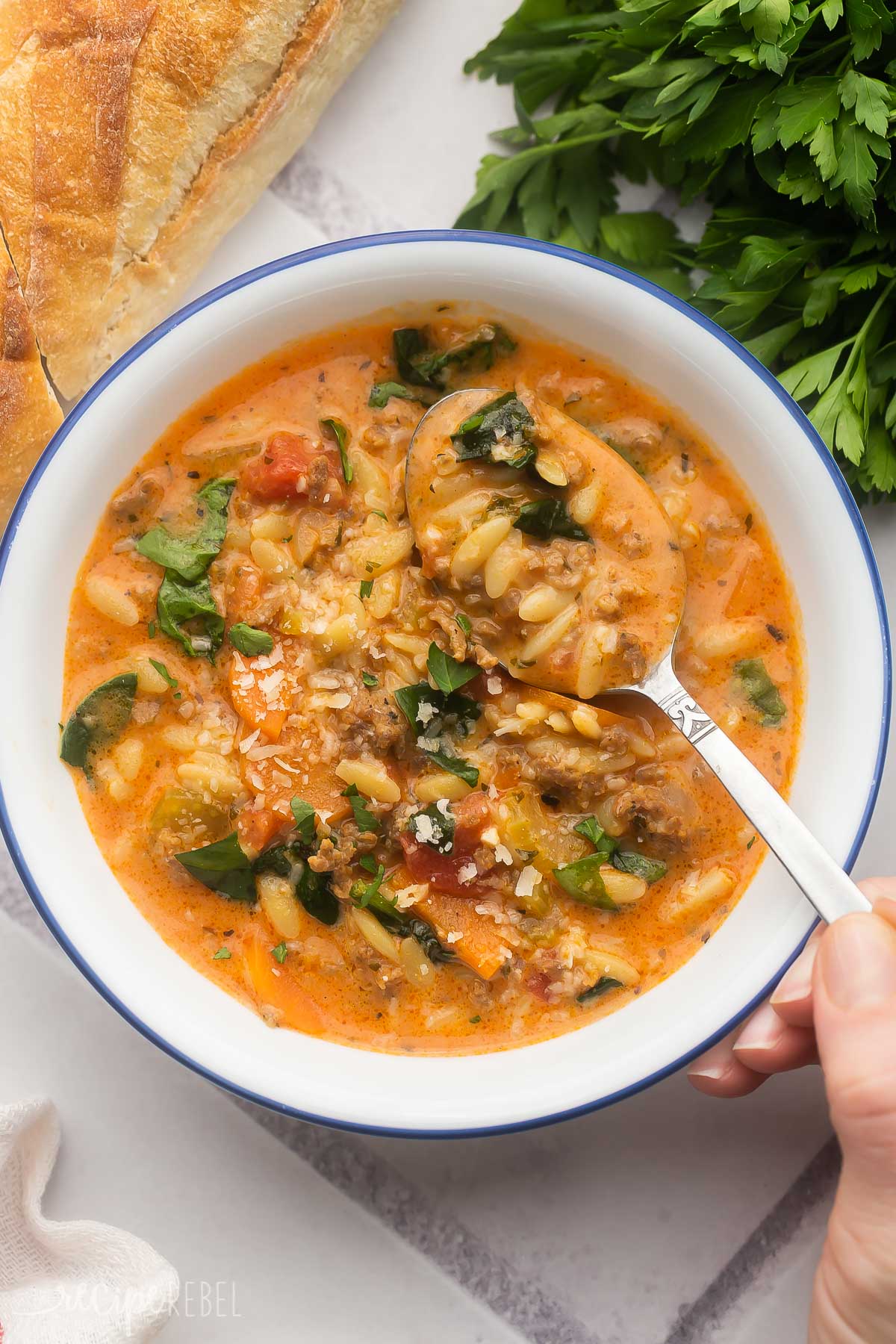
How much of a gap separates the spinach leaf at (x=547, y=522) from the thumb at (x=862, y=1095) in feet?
4.18

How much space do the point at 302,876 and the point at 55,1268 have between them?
5.07ft

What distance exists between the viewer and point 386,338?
3.35m

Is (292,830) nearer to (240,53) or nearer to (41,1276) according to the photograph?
(41,1276)

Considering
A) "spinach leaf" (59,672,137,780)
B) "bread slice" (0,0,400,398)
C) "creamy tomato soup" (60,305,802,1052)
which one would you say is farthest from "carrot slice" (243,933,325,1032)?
"bread slice" (0,0,400,398)

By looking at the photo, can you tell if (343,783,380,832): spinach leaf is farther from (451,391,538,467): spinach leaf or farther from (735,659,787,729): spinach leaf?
(735,659,787,729): spinach leaf

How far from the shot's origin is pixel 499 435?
3.15 m

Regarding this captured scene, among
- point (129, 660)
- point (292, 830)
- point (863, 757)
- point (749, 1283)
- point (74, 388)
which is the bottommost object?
point (749, 1283)

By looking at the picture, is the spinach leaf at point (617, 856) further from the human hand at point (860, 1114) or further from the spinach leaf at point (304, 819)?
the spinach leaf at point (304, 819)

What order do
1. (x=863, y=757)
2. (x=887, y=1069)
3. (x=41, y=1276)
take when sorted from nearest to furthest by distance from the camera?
(x=887, y=1069) < (x=863, y=757) < (x=41, y=1276)

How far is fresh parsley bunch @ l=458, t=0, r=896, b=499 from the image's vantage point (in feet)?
9.88

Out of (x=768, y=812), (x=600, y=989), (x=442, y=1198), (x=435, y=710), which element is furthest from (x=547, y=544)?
(x=442, y=1198)

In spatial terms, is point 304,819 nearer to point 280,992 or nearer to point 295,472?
point 280,992

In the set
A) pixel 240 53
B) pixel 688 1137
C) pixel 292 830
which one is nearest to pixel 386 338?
pixel 240 53

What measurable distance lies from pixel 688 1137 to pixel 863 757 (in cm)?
145
